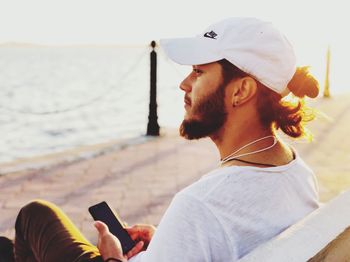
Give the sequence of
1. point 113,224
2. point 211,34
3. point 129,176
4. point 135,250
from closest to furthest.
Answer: point 211,34
point 135,250
point 113,224
point 129,176

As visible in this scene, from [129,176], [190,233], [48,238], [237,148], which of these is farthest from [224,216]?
[129,176]

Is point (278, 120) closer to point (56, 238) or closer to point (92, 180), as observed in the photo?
point (56, 238)

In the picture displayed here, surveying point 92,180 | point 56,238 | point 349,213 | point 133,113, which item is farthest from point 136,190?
point 133,113

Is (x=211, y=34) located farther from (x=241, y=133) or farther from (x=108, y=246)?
(x=108, y=246)

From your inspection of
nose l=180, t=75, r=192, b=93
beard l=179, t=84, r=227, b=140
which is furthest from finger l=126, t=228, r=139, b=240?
nose l=180, t=75, r=192, b=93

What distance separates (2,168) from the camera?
Result: 532 centimetres

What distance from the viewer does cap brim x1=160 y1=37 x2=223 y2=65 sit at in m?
1.74

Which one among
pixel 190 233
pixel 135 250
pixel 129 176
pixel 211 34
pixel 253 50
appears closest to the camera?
pixel 190 233

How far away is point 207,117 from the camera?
1.75 m

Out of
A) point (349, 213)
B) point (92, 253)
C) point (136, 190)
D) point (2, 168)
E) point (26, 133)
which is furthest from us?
point (26, 133)

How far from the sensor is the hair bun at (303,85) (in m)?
1.81

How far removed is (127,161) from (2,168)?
3.99 feet

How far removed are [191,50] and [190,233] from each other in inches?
26.1

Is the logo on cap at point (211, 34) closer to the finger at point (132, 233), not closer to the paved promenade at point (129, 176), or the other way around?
the finger at point (132, 233)
